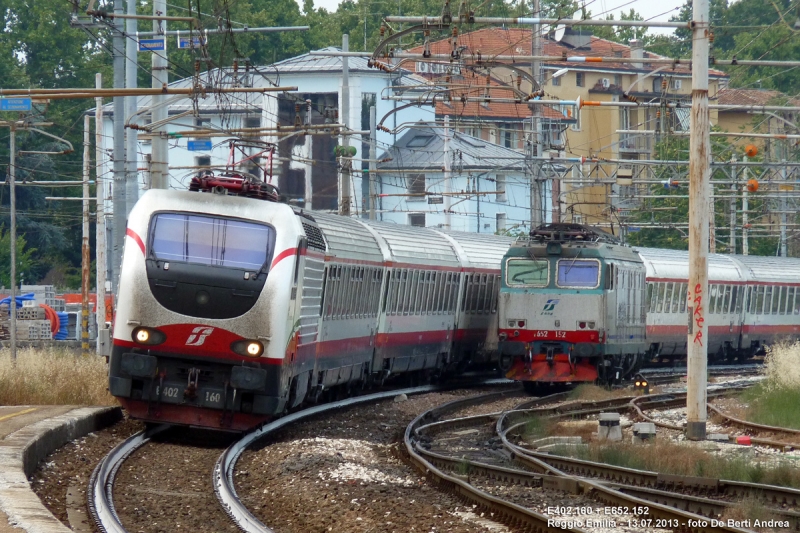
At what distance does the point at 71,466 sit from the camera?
13266 millimetres

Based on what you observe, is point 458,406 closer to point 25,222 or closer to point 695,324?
point 695,324

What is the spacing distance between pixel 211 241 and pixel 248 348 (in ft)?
4.37

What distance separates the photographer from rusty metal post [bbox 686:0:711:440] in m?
17.5

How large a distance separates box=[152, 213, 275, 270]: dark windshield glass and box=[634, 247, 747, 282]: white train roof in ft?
59.8

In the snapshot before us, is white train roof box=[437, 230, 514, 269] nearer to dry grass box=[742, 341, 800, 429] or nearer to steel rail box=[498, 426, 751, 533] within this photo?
dry grass box=[742, 341, 800, 429]

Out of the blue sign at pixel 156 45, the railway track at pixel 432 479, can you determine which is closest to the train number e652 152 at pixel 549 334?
the railway track at pixel 432 479

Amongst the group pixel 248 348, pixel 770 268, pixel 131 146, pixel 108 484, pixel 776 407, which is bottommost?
pixel 776 407

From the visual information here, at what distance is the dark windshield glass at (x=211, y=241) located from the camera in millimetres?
15328

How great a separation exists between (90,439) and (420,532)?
6.10 meters

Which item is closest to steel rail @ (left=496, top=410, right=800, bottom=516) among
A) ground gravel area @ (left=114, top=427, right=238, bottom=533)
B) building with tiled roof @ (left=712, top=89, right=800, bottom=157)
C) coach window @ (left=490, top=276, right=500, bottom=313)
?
ground gravel area @ (left=114, top=427, right=238, bottom=533)

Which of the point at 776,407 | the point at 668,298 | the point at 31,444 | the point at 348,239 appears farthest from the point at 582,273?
the point at 31,444

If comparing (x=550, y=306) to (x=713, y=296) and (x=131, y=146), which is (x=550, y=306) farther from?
(x=713, y=296)

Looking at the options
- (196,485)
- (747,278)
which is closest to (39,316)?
(747,278)

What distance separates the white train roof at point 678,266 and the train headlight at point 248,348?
731 inches
